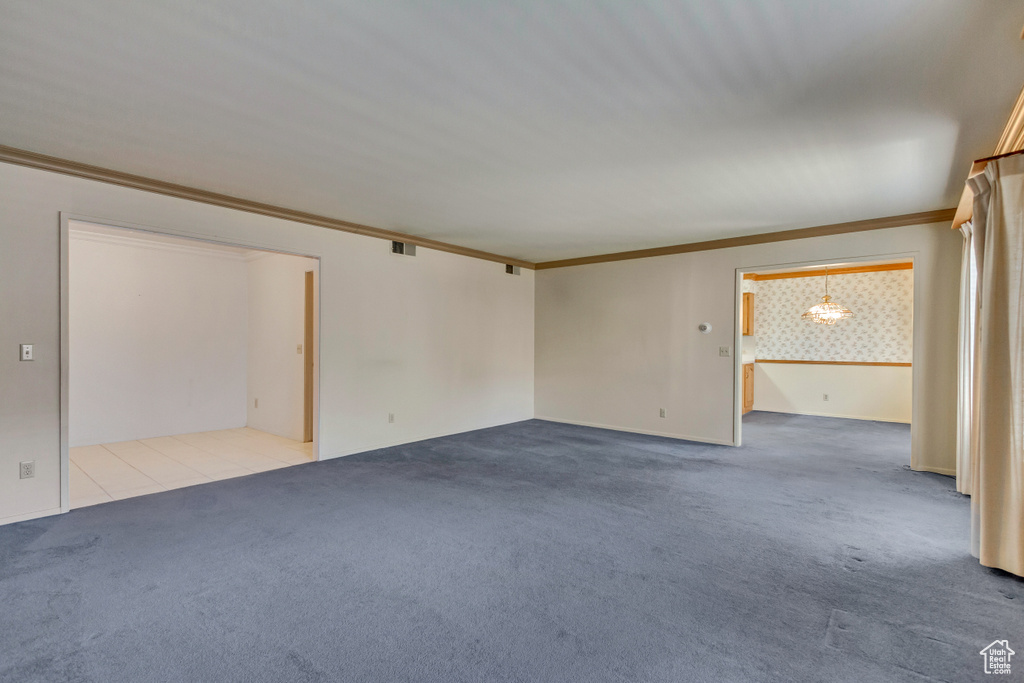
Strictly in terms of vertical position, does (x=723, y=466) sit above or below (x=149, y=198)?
below

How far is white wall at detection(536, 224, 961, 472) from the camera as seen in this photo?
461 cm

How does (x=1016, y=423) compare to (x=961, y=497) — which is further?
(x=961, y=497)

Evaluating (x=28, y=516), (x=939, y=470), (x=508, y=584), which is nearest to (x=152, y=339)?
(x=28, y=516)

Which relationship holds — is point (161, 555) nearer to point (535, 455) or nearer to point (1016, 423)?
point (535, 455)

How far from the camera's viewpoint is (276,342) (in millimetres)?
6309

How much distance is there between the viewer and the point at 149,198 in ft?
12.4

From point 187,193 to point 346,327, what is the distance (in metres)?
1.86

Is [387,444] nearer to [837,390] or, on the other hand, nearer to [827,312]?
[827,312]

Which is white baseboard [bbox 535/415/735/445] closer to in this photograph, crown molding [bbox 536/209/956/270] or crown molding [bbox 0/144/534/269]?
crown molding [bbox 536/209/956/270]

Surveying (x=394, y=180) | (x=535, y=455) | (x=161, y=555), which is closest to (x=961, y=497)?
(x=535, y=455)

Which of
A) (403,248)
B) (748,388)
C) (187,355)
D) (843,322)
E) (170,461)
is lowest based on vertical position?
(170,461)

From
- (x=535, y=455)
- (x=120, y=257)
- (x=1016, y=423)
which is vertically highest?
(x=120, y=257)

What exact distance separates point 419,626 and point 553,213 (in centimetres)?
373

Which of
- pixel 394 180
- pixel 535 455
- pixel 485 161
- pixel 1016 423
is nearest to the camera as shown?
pixel 1016 423
